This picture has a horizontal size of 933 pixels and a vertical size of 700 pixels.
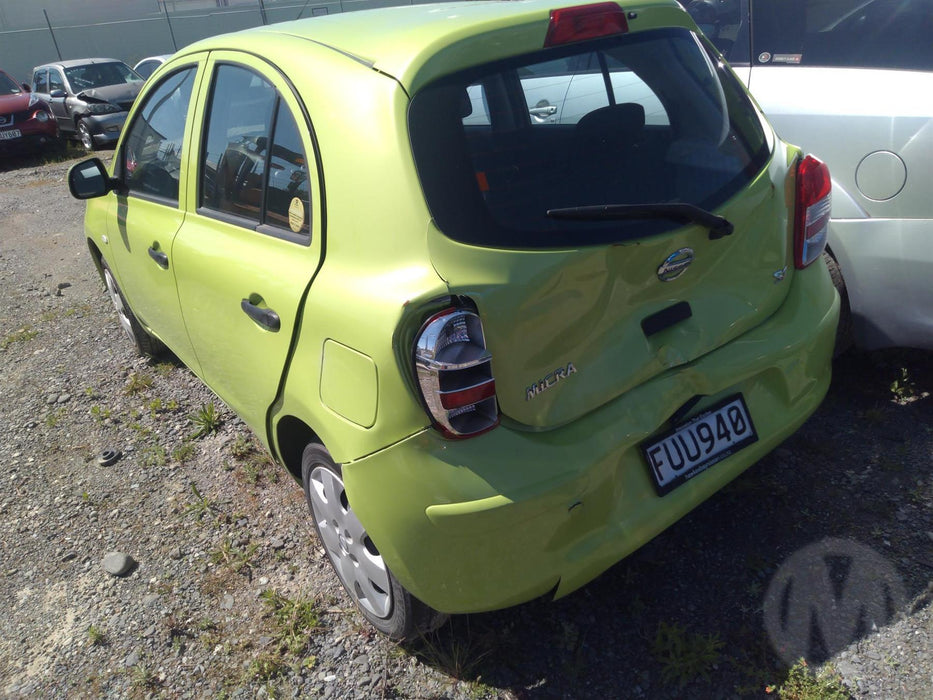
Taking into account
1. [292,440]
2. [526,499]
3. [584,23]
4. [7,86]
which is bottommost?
[7,86]

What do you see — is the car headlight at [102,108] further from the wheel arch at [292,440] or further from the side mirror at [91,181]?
the wheel arch at [292,440]

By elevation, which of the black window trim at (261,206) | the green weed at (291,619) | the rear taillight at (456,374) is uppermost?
the black window trim at (261,206)

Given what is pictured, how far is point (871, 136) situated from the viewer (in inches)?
115

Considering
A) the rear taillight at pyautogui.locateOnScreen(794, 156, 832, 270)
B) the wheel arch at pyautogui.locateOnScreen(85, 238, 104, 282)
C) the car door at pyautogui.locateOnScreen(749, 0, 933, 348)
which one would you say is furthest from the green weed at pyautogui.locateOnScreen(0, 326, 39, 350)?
the rear taillight at pyautogui.locateOnScreen(794, 156, 832, 270)

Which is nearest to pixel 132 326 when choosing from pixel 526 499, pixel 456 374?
pixel 456 374

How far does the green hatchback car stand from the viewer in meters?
1.84

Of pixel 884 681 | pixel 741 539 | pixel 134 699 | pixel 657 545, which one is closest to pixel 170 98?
pixel 134 699

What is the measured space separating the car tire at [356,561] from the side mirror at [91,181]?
1.87 m

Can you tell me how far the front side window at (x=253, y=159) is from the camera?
2.28 meters

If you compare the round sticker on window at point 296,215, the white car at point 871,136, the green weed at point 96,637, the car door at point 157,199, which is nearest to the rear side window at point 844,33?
the white car at point 871,136

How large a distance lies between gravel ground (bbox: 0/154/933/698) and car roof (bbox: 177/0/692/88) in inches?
67.1

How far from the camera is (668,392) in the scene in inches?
82.1

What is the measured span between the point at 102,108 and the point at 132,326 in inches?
408

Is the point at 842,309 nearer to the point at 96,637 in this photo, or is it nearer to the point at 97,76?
the point at 96,637
